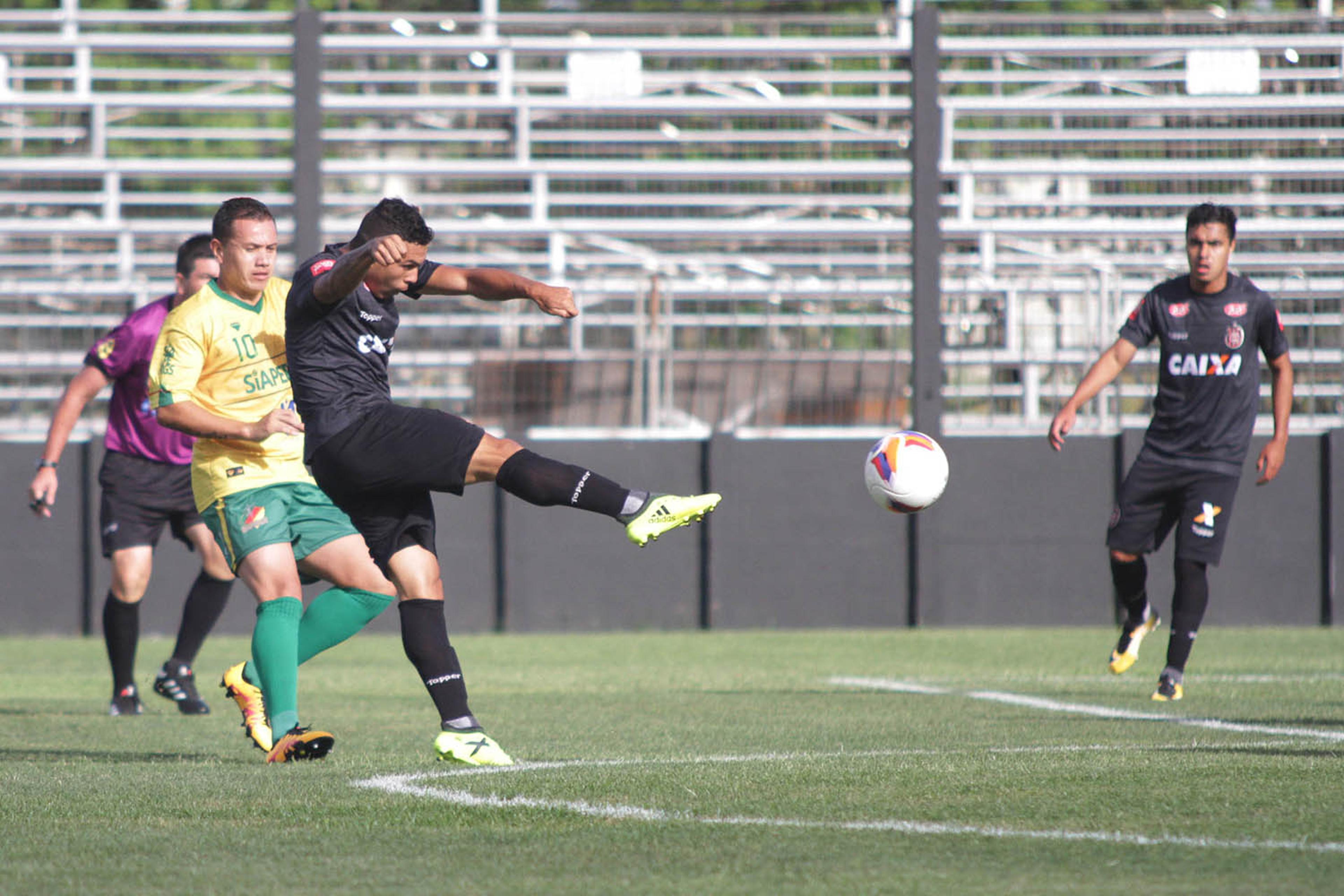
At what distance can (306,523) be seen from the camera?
658cm

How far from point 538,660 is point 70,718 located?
3548 mm

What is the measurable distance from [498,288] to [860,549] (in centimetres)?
789

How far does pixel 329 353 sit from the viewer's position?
573cm

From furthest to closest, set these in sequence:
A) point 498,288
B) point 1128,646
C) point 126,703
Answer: point 1128,646 → point 126,703 → point 498,288

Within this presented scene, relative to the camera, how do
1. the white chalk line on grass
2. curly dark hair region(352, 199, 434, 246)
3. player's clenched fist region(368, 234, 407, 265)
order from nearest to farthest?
A: 1. the white chalk line on grass
2. player's clenched fist region(368, 234, 407, 265)
3. curly dark hair region(352, 199, 434, 246)

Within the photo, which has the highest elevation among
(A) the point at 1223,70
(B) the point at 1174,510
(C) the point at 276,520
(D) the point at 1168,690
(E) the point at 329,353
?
(A) the point at 1223,70

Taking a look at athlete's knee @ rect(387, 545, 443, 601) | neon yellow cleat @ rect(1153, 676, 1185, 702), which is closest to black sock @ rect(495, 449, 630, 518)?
athlete's knee @ rect(387, 545, 443, 601)

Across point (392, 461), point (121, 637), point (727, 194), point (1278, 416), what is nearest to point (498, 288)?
point (392, 461)

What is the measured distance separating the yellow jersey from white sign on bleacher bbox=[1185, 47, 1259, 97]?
11.5m

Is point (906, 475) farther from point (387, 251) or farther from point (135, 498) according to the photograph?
point (135, 498)

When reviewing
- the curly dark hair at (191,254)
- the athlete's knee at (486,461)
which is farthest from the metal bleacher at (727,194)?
the athlete's knee at (486,461)

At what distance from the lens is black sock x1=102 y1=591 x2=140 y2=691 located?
8.18m

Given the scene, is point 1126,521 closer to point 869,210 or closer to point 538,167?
point 538,167

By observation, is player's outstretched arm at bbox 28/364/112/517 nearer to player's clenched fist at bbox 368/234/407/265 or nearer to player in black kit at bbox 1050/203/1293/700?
player's clenched fist at bbox 368/234/407/265
